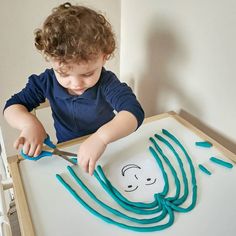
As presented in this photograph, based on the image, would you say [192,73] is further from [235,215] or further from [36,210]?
[36,210]

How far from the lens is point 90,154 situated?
46cm

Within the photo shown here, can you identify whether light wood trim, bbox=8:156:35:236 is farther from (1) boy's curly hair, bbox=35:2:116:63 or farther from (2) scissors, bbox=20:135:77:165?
(1) boy's curly hair, bbox=35:2:116:63

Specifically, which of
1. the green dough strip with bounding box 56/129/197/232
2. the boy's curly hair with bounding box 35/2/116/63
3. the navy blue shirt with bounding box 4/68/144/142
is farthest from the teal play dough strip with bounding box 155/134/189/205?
the boy's curly hair with bounding box 35/2/116/63

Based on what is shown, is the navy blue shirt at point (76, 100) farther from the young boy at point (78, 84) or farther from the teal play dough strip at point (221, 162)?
the teal play dough strip at point (221, 162)

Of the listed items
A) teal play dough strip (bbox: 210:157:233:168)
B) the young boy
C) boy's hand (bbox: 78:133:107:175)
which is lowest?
teal play dough strip (bbox: 210:157:233:168)

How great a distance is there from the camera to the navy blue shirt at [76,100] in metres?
0.60

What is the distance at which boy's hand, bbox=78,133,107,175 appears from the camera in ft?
1.49

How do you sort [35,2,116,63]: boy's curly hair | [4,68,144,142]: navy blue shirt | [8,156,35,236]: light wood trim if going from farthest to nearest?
1. [4,68,144,142]: navy blue shirt
2. [35,2,116,63]: boy's curly hair
3. [8,156,35,236]: light wood trim

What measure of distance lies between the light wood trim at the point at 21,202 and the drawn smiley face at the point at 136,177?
16 centimetres

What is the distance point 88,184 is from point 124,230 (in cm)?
11

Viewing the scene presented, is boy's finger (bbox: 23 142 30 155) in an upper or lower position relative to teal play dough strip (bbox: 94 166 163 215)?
upper

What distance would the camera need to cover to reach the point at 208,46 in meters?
0.56

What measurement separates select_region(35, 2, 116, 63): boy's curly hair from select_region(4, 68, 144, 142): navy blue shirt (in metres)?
0.10

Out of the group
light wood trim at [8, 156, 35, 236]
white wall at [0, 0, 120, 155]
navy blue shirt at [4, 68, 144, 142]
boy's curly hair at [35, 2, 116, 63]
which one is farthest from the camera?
white wall at [0, 0, 120, 155]
